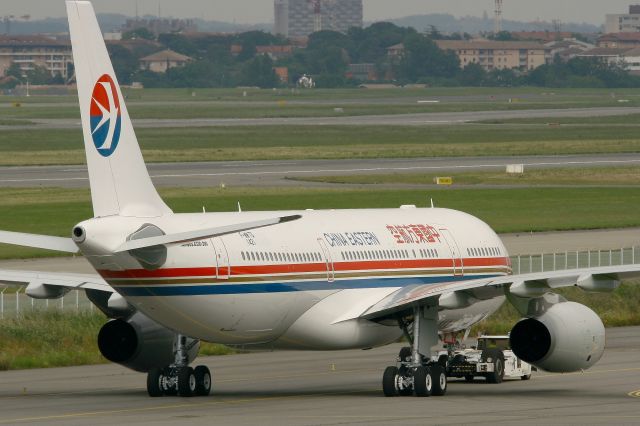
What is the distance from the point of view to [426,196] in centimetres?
10788

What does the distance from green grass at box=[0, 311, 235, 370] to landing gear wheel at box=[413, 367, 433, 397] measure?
1464 cm

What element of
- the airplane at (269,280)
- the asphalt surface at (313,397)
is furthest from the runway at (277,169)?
the airplane at (269,280)

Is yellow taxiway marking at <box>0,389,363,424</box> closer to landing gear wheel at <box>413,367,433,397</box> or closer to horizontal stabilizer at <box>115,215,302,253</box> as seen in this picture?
landing gear wheel at <box>413,367,433,397</box>

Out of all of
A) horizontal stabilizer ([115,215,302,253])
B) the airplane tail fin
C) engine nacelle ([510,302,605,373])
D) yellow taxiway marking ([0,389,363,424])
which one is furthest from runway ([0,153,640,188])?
horizontal stabilizer ([115,215,302,253])

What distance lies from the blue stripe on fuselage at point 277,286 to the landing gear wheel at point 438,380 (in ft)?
9.82

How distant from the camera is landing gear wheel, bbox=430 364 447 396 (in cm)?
4188

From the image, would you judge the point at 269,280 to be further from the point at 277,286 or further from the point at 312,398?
the point at 312,398

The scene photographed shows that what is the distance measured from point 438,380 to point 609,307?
2477 centimetres

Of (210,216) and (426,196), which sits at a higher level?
(210,216)

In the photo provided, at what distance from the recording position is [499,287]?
41.3 metres

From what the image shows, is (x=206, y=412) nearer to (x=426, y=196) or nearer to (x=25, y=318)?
(x=25, y=318)

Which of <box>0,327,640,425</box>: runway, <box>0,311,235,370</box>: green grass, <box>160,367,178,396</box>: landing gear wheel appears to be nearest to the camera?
<box>0,327,640,425</box>: runway

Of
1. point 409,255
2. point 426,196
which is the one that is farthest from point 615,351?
point 426,196

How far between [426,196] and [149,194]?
69.8 m
